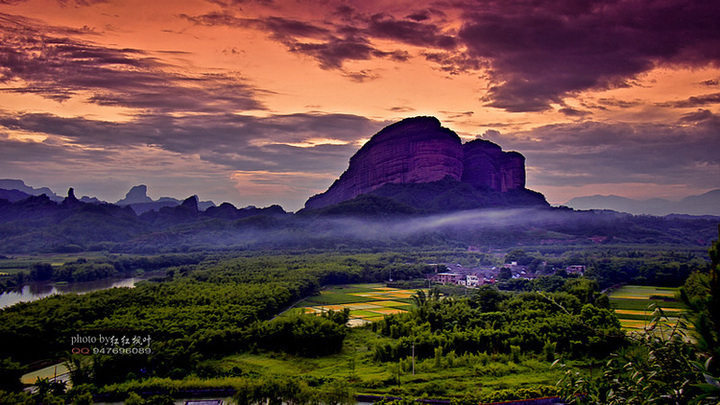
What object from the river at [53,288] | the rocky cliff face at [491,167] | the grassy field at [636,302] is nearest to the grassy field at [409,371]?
the grassy field at [636,302]

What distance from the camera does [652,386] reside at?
6152 millimetres

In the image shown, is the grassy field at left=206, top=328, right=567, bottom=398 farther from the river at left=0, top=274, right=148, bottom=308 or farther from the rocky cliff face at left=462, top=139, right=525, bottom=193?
the rocky cliff face at left=462, top=139, right=525, bottom=193

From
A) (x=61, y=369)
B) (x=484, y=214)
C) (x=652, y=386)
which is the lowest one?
(x=61, y=369)

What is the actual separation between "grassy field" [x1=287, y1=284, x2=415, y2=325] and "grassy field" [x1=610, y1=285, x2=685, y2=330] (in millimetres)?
18510

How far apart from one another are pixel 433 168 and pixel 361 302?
395 ft

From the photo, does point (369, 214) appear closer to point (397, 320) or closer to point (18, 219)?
point (397, 320)

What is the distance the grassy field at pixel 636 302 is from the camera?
36625mm

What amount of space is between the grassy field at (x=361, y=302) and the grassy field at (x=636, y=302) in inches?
729

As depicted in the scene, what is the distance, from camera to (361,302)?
4938cm

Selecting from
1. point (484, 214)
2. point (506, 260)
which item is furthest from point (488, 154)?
point (506, 260)

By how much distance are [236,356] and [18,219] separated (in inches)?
7160

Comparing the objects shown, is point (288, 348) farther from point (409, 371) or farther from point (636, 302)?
point (636, 302)

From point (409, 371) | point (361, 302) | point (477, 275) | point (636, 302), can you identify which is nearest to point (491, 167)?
point (477, 275)

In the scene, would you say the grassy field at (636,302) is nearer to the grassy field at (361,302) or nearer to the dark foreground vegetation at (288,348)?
the dark foreground vegetation at (288,348)
